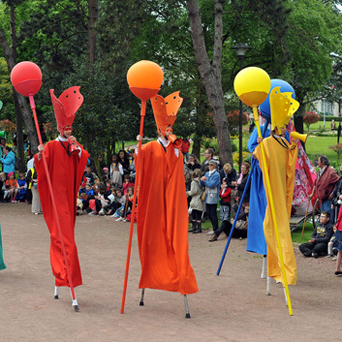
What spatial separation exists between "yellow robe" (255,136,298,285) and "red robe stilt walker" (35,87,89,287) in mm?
2517

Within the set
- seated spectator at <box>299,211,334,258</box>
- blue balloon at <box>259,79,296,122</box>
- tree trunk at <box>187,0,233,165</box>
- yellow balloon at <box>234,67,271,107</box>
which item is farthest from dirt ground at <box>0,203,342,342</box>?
tree trunk at <box>187,0,233,165</box>

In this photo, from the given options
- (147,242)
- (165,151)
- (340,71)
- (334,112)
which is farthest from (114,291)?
(334,112)

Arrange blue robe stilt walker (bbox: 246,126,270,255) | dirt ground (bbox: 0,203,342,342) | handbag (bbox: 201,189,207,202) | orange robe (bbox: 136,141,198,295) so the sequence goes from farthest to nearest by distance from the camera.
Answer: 1. handbag (bbox: 201,189,207,202)
2. blue robe stilt walker (bbox: 246,126,270,255)
3. orange robe (bbox: 136,141,198,295)
4. dirt ground (bbox: 0,203,342,342)

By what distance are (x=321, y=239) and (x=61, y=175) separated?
16.0 feet

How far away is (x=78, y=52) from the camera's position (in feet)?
79.2

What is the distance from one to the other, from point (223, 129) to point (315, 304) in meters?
8.48

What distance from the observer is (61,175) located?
845cm

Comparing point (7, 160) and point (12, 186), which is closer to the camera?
point (12, 186)

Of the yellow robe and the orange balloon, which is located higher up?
the orange balloon

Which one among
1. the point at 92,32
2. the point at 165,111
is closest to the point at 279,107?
the point at 165,111

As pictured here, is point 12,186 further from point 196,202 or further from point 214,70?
point 196,202

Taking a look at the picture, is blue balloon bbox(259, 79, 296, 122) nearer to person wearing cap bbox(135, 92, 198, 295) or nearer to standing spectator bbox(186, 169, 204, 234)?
person wearing cap bbox(135, 92, 198, 295)

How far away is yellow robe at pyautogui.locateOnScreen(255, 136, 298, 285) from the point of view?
27.9 feet

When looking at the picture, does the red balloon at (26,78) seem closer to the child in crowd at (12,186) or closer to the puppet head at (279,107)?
the puppet head at (279,107)
